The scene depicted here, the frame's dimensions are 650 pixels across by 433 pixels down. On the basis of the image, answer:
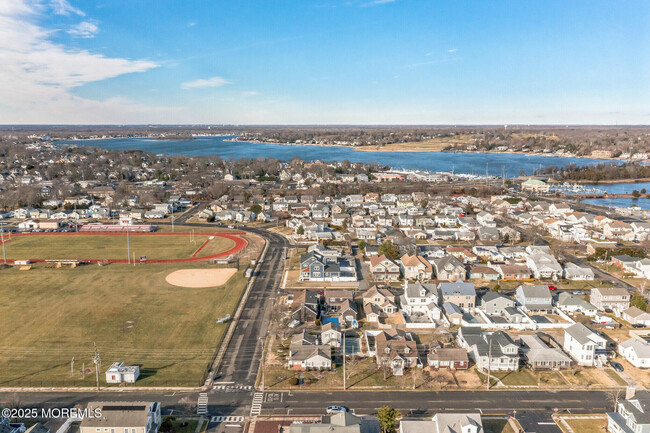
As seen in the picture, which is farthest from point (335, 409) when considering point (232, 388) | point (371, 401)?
point (232, 388)

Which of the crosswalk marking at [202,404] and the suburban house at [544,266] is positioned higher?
the suburban house at [544,266]

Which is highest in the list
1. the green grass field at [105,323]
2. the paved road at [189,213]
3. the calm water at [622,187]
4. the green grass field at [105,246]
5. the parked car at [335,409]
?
the calm water at [622,187]

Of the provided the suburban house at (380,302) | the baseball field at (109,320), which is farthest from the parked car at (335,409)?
the suburban house at (380,302)

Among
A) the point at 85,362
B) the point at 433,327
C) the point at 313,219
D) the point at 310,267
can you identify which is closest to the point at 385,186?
the point at 313,219

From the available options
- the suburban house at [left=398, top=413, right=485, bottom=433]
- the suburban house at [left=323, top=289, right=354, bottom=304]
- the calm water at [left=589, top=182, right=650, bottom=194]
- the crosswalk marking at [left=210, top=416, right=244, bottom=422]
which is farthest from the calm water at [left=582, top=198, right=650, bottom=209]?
the crosswalk marking at [left=210, top=416, right=244, bottom=422]

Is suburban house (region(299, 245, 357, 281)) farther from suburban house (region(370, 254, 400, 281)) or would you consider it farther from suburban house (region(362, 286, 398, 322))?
suburban house (region(362, 286, 398, 322))

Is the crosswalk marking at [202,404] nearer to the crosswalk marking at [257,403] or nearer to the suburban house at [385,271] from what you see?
the crosswalk marking at [257,403]
